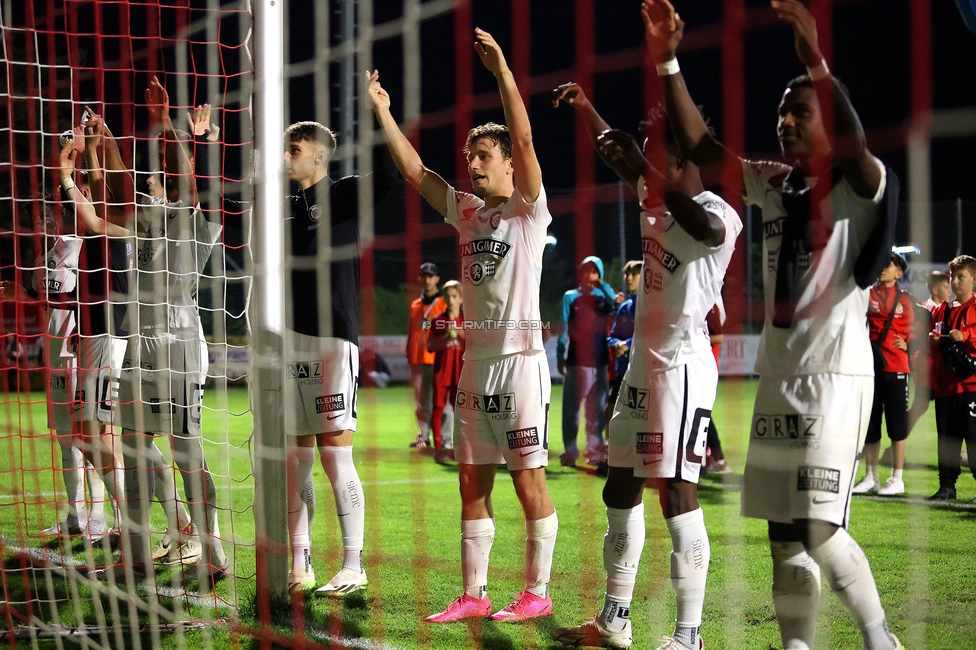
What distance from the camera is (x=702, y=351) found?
10.4 feet

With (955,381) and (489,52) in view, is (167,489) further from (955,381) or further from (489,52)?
(955,381)

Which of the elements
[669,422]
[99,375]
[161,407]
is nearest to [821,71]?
[669,422]

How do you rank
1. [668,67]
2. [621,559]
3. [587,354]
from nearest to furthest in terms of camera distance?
1. [668,67]
2. [621,559]
3. [587,354]

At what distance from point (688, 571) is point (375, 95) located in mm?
2085

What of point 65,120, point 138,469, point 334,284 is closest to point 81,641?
point 138,469

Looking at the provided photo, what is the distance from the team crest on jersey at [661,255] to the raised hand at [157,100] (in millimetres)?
2040

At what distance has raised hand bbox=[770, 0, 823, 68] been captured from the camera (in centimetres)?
217

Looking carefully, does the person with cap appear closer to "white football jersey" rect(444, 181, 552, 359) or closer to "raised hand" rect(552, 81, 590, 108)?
"white football jersey" rect(444, 181, 552, 359)

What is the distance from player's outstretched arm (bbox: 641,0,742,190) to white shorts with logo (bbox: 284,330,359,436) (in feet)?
6.06

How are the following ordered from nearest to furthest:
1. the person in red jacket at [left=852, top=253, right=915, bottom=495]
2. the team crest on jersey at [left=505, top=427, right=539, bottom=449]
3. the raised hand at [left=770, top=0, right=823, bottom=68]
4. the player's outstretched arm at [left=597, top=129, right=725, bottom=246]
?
1. the raised hand at [left=770, top=0, right=823, bottom=68]
2. the player's outstretched arm at [left=597, top=129, right=725, bottom=246]
3. the team crest on jersey at [left=505, top=427, right=539, bottom=449]
4. the person in red jacket at [left=852, top=253, right=915, bottom=495]

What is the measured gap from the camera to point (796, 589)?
2.60 m

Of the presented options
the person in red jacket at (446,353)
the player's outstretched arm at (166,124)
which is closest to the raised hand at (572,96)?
the player's outstretched arm at (166,124)

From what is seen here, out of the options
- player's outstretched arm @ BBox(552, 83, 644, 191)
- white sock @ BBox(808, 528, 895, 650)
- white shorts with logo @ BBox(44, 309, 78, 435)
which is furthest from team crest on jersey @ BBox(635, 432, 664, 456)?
white shorts with logo @ BBox(44, 309, 78, 435)

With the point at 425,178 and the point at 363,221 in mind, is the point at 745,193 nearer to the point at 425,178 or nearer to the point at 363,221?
the point at 425,178
